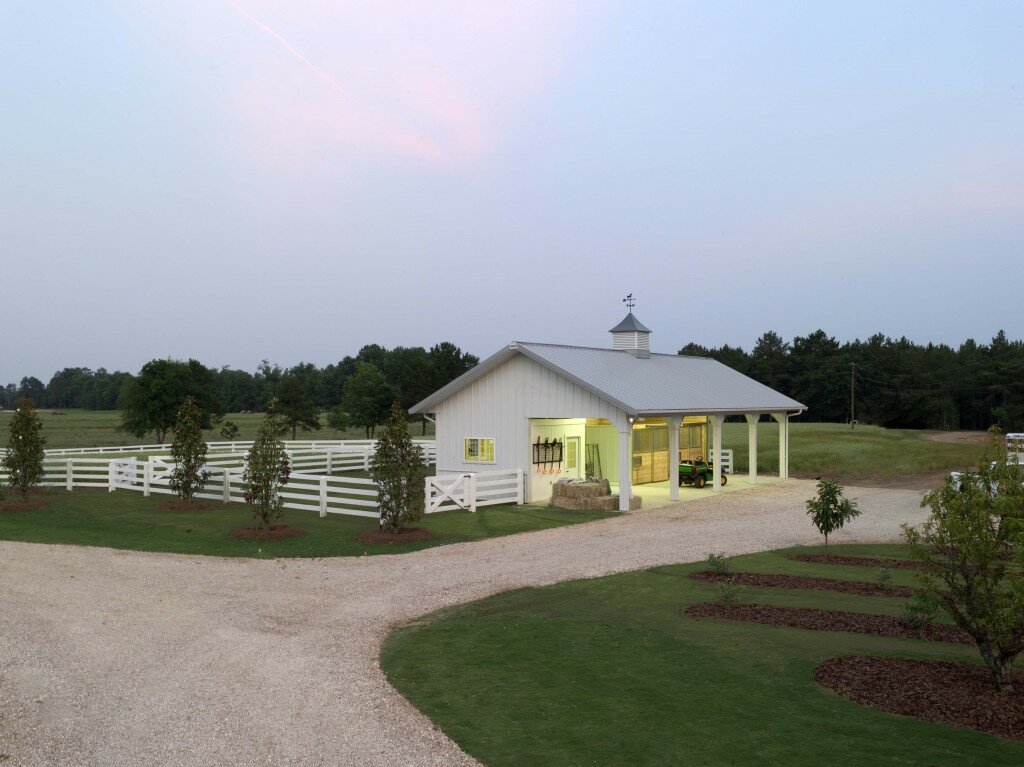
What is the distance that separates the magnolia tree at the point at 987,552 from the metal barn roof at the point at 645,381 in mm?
15107

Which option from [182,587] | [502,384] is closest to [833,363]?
[502,384]

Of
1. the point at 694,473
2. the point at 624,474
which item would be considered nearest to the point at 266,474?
the point at 624,474

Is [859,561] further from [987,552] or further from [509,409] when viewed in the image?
[509,409]

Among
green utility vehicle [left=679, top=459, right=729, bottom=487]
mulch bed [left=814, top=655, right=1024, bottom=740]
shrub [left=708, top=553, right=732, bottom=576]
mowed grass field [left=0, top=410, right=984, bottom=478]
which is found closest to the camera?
mulch bed [left=814, top=655, right=1024, bottom=740]

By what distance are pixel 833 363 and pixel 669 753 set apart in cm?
8623

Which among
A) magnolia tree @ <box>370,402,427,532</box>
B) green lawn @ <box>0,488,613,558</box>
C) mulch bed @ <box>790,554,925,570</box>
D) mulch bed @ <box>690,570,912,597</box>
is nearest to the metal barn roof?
green lawn @ <box>0,488,613,558</box>

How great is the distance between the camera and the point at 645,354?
33.2m

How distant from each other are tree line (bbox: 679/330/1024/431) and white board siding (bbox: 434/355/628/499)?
58.7 metres

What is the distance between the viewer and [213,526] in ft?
67.6

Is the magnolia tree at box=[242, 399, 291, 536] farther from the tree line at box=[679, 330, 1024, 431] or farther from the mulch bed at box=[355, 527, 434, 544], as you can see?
the tree line at box=[679, 330, 1024, 431]

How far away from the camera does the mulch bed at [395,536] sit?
59.1 feet

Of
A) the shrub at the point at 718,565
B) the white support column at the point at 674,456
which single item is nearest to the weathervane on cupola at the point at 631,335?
the white support column at the point at 674,456

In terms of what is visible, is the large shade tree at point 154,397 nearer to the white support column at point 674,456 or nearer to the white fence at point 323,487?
the white fence at point 323,487

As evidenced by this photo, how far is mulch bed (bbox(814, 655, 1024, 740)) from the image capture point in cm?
738
